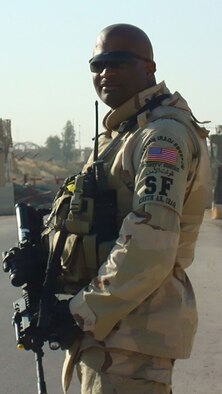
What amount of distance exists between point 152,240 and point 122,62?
0.65m

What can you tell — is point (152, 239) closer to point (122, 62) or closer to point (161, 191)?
point (161, 191)

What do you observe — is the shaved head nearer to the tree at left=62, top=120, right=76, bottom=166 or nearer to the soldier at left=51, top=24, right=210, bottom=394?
the soldier at left=51, top=24, right=210, bottom=394

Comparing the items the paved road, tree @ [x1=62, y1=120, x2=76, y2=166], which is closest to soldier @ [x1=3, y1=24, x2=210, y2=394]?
the paved road

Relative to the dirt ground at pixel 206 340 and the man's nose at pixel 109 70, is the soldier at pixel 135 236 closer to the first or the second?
the man's nose at pixel 109 70

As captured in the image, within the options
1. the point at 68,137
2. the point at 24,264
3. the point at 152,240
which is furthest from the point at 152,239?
the point at 68,137

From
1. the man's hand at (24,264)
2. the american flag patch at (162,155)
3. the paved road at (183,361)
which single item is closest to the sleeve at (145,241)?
the american flag patch at (162,155)

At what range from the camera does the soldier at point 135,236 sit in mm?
2453

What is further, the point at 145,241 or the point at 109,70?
the point at 109,70

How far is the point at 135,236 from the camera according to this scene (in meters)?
2.45

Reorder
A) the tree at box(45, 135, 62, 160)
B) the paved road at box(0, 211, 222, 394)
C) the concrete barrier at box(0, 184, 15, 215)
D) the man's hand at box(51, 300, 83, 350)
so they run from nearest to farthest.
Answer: the man's hand at box(51, 300, 83, 350) < the paved road at box(0, 211, 222, 394) < the concrete barrier at box(0, 184, 15, 215) < the tree at box(45, 135, 62, 160)

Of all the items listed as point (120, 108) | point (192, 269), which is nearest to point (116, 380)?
point (120, 108)

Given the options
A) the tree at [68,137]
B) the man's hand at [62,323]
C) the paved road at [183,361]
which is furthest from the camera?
the tree at [68,137]

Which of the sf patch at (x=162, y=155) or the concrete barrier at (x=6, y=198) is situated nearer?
the sf patch at (x=162, y=155)

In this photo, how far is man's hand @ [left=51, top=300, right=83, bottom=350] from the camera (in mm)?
2574
